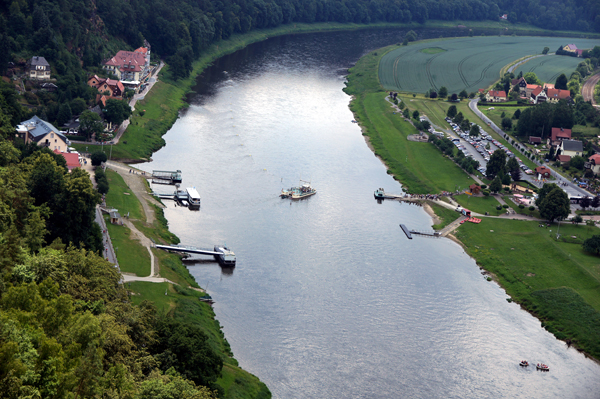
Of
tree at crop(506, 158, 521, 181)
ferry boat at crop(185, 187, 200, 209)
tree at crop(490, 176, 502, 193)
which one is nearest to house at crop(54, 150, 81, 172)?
ferry boat at crop(185, 187, 200, 209)

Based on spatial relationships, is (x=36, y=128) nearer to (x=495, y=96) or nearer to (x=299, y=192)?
(x=299, y=192)

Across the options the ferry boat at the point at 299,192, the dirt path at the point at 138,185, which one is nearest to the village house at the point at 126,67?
the dirt path at the point at 138,185

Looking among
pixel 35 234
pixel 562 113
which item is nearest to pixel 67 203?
pixel 35 234

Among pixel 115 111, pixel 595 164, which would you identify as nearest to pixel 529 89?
pixel 595 164

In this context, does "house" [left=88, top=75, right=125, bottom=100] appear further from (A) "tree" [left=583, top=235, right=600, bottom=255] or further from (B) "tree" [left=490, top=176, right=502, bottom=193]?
(A) "tree" [left=583, top=235, right=600, bottom=255]

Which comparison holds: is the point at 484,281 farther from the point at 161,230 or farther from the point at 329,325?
the point at 161,230
